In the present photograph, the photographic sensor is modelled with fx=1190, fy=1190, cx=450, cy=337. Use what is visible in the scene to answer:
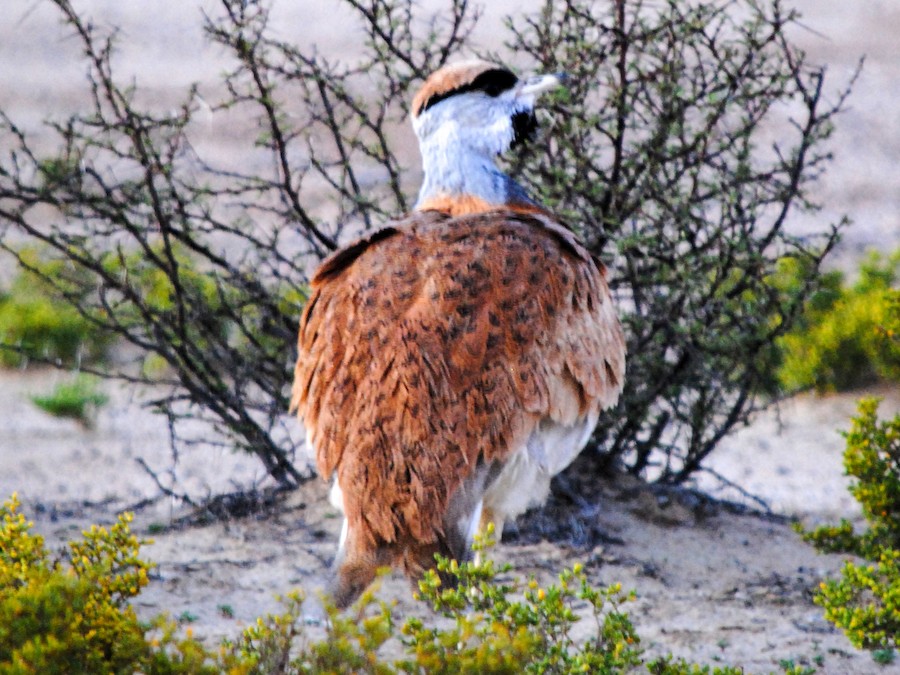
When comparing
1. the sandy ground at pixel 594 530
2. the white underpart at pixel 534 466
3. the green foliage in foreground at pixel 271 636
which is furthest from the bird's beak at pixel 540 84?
the green foliage in foreground at pixel 271 636

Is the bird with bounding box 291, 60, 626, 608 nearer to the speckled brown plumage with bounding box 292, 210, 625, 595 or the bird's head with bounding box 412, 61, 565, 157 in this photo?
the speckled brown plumage with bounding box 292, 210, 625, 595

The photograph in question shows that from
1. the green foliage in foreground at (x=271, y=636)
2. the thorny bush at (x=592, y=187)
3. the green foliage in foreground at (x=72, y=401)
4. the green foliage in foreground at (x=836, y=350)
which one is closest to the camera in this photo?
the green foliage in foreground at (x=271, y=636)

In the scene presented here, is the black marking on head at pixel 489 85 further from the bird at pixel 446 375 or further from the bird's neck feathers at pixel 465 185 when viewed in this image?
the bird at pixel 446 375

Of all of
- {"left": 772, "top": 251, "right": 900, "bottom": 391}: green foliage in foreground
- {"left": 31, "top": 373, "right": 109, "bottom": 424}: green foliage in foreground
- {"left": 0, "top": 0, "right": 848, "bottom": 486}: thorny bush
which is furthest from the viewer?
{"left": 772, "top": 251, "right": 900, "bottom": 391}: green foliage in foreground


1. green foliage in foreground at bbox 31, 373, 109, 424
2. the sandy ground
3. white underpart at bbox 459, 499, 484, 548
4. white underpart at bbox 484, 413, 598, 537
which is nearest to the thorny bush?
the sandy ground

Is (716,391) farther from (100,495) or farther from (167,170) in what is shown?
(100,495)

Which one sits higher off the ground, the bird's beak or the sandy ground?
the bird's beak

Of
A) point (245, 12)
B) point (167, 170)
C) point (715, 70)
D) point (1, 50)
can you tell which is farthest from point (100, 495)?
point (1, 50)

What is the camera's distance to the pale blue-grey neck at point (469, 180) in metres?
3.90

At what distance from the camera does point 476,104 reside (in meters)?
3.98

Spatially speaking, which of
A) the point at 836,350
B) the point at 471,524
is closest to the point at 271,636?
the point at 471,524

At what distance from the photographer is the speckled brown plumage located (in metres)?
3.14

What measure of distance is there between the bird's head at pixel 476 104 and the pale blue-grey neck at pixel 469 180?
0.11 feet

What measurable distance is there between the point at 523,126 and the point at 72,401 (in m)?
4.25
